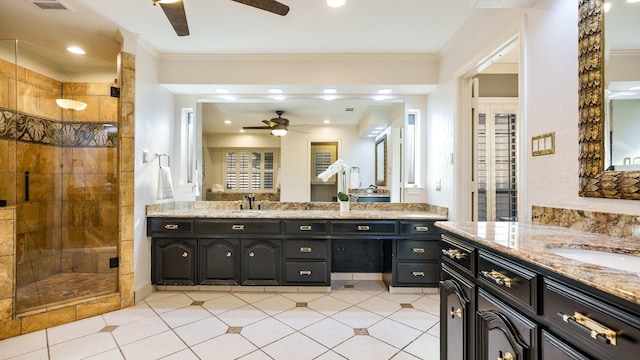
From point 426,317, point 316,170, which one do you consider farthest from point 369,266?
point 316,170

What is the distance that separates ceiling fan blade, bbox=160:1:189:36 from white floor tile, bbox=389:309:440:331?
273cm

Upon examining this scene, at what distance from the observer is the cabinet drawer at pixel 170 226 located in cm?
285

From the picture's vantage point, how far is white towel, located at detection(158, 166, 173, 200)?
2.93 meters

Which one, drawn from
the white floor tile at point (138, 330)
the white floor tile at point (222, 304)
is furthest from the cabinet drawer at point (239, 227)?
the white floor tile at point (138, 330)

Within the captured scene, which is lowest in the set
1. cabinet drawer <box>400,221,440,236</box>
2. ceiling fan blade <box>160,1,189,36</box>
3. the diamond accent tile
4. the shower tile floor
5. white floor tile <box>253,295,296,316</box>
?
white floor tile <box>253,295,296,316</box>

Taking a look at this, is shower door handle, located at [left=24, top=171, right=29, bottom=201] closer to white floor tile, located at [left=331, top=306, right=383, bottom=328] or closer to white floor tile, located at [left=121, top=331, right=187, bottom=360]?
white floor tile, located at [left=121, top=331, right=187, bottom=360]

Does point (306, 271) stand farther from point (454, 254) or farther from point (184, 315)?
point (454, 254)

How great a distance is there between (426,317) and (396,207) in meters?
1.25

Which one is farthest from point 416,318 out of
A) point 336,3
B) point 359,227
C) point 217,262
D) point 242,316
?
point 336,3

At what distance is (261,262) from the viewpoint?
2.87 meters

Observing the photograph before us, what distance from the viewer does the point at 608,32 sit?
1226mm

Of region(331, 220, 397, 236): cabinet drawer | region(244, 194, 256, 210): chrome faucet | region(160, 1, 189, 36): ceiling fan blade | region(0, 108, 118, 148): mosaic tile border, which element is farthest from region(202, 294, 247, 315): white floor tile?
region(160, 1, 189, 36): ceiling fan blade

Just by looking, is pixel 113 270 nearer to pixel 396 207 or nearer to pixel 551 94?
pixel 396 207

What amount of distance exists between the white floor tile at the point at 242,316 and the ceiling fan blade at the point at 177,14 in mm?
2244
